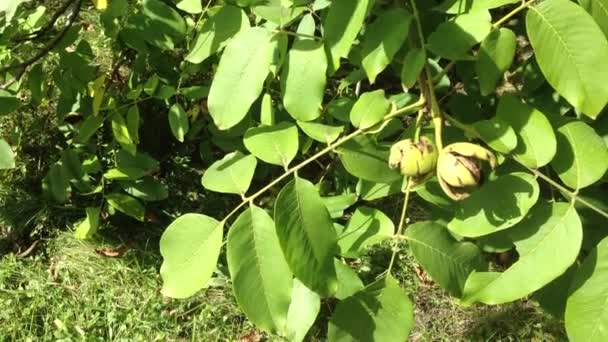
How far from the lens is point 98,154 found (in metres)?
2.51

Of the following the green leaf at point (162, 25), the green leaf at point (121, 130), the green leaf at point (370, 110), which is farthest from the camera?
the green leaf at point (121, 130)

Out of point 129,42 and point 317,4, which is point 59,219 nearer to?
point 129,42

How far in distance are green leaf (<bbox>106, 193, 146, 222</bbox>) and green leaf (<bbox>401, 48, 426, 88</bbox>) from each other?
4.31 feet

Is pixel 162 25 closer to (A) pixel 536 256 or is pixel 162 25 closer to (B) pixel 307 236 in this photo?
(B) pixel 307 236

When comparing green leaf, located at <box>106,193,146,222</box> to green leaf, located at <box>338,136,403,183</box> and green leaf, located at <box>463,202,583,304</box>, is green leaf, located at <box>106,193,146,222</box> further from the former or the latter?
green leaf, located at <box>463,202,583,304</box>

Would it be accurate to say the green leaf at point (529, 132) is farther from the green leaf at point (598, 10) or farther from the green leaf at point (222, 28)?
the green leaf at point (222, 28)

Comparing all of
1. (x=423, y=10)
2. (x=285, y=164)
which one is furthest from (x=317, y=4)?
(x=285, y=164)

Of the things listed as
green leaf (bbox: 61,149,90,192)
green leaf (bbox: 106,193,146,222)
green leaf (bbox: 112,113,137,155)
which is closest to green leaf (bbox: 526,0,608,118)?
green leaf (bbox: 112,113,137,155)

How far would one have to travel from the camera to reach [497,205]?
51.4 inches

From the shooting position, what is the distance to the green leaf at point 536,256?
1222mm

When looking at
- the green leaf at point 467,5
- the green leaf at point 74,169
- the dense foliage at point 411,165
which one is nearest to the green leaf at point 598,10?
the dense foliage at point 411,165

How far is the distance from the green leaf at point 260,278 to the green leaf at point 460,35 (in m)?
0.45

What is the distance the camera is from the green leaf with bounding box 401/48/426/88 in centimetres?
131

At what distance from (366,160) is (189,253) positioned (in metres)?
0.36
